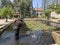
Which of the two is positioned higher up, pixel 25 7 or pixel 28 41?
pixel 25 7

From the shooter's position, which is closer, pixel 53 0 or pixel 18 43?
pixel 18 43

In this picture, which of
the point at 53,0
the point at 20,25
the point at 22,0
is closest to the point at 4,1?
the point at 22,0

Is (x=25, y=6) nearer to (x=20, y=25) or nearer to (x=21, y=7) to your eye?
(x=21, y=7)

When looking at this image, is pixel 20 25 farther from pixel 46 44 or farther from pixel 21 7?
pixel 21 7

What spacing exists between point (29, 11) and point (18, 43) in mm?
70810

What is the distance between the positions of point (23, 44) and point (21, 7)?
221 ft

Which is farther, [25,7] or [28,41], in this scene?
[25,7]

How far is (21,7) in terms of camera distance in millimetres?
79000

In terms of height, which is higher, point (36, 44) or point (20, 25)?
point (20, 25)

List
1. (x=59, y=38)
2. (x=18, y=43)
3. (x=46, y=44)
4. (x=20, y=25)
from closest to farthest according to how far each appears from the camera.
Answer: (x=59, y=38) < (x=46, y=44) < (x=18, y=43) < (x=20, y=25)

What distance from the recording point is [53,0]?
88.9 meters

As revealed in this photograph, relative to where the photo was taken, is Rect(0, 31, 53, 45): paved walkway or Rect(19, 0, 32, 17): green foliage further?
Rect(19, 0, 32, 17): green foliage

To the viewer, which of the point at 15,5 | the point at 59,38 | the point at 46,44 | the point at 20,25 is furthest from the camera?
the point at 15,5

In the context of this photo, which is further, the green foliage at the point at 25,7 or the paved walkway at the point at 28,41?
the green foliage at the point at 25,7
